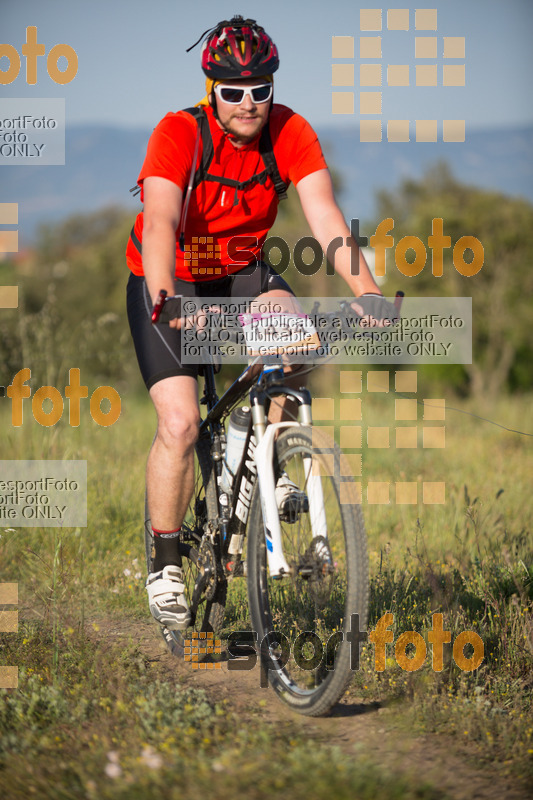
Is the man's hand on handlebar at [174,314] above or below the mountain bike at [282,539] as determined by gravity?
above

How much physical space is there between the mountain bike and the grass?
0.86 ft

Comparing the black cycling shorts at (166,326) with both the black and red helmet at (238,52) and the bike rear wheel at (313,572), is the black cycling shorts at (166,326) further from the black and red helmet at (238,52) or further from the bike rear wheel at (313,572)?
the black and red helmet at (238,52)

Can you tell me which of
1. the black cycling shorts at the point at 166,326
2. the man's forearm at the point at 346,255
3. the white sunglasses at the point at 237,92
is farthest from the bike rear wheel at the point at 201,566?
the white sunglasses at the point at 237,92

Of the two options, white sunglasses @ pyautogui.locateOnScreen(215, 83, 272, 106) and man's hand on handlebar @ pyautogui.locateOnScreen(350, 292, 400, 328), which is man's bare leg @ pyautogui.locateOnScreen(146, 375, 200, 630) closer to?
man's hand on handlebar @ pyautogui.locateOnScreen(350, 292, 400, 328)

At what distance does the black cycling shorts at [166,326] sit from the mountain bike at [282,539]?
28cm

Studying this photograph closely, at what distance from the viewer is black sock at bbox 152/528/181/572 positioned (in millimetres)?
3531

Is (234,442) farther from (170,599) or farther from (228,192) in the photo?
(228,192)

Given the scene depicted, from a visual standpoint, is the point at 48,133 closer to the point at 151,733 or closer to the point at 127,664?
the point at 127,664

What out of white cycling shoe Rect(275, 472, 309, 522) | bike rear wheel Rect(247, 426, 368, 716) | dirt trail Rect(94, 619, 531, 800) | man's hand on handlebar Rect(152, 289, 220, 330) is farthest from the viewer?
white cycling shoe Rect(275, 472, 309, 522)

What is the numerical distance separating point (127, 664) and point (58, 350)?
430 cm

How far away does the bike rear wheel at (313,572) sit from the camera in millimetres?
2670

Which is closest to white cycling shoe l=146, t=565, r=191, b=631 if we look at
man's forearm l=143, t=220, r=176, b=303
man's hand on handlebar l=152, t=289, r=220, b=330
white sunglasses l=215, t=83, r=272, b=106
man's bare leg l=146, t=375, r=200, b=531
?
man's bare leg l=146, t=375, r=200, b=531

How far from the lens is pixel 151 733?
2.62m

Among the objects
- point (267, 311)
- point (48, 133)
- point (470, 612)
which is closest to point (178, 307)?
point (267, 311)
